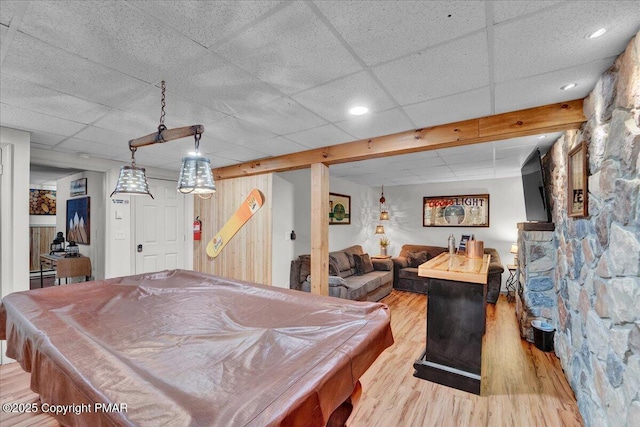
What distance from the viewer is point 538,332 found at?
10.2 ft

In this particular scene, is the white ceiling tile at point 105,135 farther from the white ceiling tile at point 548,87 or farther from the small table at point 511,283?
the small table at point 511,283

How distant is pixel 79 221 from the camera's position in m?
4.82

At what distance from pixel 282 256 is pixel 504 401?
3069 mm

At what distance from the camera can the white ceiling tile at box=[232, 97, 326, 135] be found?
86.3 inches

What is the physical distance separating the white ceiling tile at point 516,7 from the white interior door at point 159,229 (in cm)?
476

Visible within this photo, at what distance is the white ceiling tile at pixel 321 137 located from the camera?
2795 millimetres

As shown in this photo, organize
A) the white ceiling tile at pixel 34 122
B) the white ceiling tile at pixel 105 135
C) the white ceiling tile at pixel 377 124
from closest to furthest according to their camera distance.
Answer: the white ceiling tile at pixel 34 122
the white ceiling tile at pixel 377 124
the white ceiling tile at pixel 105 135

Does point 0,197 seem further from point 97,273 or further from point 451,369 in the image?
point 451,369

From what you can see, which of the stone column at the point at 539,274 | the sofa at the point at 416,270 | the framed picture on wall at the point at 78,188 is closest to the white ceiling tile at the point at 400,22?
the stone column at the point at 539,274

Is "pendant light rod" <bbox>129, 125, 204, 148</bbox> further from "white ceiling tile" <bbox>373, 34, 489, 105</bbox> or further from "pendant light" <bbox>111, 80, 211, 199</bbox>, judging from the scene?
"white ceiling tile" <bbox>373, 34, 489, 105</bbox>

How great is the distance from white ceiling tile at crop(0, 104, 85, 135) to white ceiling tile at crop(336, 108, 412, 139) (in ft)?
8.19

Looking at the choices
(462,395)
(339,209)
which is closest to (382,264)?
(339,209)

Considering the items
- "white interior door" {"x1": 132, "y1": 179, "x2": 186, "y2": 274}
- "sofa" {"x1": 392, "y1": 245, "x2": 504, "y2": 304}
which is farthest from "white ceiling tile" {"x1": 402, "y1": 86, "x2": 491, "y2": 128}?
"white interior door" {"x1": 132, "y1": 179, "x2": 186, "y2": 274}

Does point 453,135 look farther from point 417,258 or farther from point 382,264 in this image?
point 417,258
